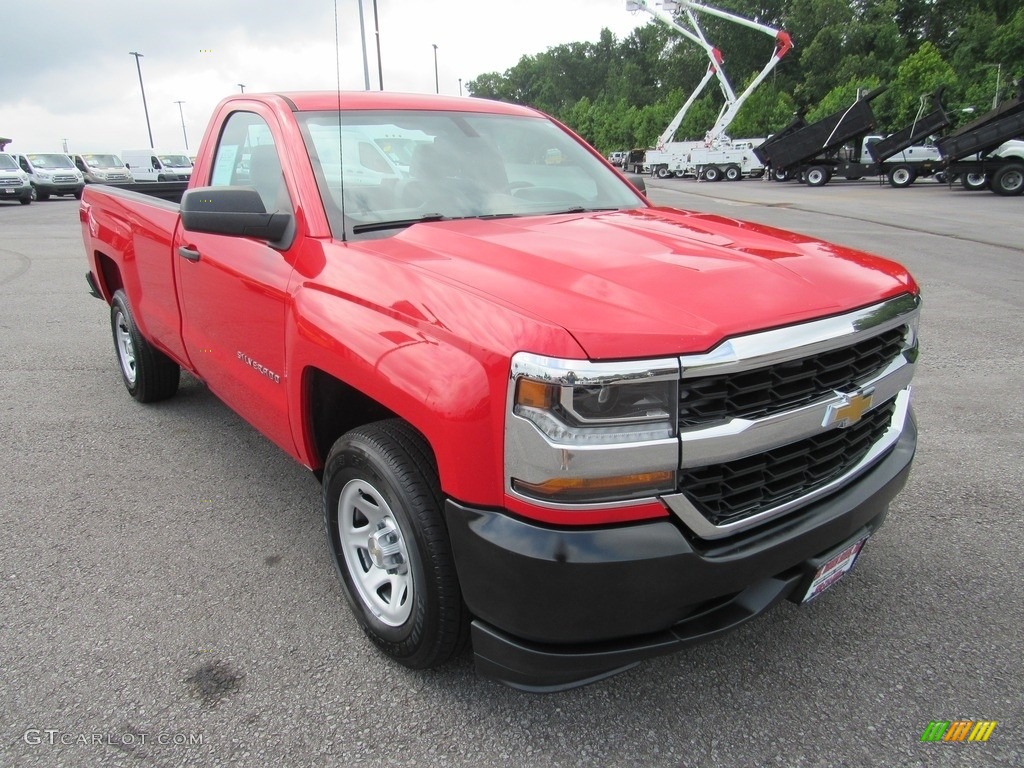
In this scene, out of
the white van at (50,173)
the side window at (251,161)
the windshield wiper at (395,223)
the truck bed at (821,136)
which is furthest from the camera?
the white van at (50,173)

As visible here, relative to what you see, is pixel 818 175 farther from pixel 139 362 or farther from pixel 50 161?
pixel 50 161

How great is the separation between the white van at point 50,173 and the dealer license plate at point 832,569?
104ft

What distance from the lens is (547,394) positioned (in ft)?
5.65

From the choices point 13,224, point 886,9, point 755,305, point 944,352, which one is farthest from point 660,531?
point 886,9

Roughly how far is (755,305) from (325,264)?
142 cm

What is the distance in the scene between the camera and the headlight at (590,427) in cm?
171

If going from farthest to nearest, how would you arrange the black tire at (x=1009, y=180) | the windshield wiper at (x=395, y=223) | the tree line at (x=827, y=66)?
the tree line at (x=827, y=66), the black tire at (x=1009, y=180), the windshield wiper at (x=395, y=223)

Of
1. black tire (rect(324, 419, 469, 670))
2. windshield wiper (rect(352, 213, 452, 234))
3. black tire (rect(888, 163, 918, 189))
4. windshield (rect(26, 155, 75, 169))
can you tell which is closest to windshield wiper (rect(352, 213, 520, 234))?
windshield wiper (rect(352, 213, 452, 234))

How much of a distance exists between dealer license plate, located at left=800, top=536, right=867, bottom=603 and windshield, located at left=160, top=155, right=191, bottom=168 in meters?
37.9

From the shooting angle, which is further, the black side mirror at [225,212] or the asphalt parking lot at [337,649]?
the black side mirror at [225,212]

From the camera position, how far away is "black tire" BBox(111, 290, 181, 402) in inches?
183

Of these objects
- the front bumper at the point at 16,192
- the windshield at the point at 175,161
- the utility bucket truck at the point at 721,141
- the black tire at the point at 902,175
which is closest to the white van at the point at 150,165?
the windshield at the point at 175,161

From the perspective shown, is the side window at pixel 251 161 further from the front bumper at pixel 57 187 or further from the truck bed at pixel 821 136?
the front bumper at pixel 57 187

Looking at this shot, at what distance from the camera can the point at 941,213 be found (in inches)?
661
